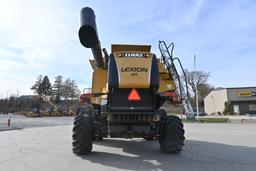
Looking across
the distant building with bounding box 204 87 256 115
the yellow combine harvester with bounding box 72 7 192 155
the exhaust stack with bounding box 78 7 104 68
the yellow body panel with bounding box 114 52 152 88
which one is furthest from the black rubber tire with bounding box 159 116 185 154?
the distant building with bounding box 204 87 256 115

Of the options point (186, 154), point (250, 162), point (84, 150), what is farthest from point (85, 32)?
point (250, 162)

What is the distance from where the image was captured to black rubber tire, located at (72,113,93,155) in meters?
8.14

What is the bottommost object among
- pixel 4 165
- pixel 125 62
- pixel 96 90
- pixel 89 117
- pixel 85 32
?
pixel 4 165

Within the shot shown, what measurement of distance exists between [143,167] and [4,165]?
343cm

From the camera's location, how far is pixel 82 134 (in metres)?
8.11

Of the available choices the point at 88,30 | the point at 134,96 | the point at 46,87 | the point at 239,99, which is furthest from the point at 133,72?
the point at 46,87

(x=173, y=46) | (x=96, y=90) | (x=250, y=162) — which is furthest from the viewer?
(x=173, y=46)

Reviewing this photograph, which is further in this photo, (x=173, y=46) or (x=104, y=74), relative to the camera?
(x=173, y=46)

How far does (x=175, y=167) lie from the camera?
22.3 ft

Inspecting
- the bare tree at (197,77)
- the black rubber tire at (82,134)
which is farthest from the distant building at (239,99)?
the black rubber tire at (82,134)

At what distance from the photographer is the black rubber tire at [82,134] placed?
8.14 meters

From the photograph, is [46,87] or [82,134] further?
[46,87]

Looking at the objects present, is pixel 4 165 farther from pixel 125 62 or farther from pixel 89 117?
pixel 125 62

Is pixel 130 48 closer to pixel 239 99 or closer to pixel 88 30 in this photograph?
pixel 88 30
